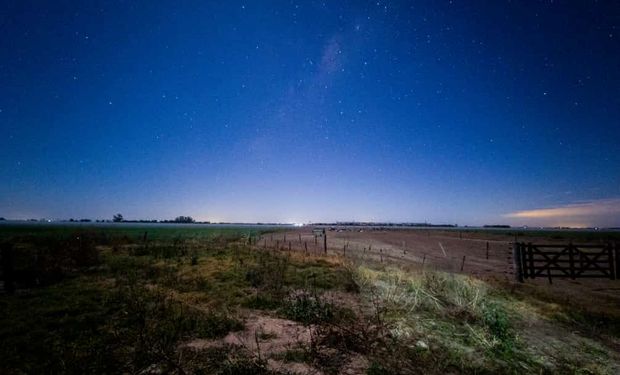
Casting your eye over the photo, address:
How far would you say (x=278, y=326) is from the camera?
25.2ft

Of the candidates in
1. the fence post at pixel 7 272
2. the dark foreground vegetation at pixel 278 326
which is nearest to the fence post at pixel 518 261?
the dark foreground vegetation at pixel 278 326

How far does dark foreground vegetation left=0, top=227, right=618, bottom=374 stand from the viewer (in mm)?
5574

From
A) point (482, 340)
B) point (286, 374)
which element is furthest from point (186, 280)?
point (482, 340)

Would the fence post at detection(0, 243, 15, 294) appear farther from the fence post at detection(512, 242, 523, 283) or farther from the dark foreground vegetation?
the fence post at detection(512, 242, 523, 283)

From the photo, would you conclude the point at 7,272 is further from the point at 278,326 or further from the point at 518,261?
the point at 518,261

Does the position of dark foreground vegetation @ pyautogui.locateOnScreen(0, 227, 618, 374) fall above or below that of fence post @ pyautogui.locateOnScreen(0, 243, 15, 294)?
below

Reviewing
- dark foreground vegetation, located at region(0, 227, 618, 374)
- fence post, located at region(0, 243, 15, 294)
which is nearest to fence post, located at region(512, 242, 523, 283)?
dark foreground vegetation, located at region(0, 227, 618, 374)

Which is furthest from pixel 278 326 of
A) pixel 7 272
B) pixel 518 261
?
pixel 518 261

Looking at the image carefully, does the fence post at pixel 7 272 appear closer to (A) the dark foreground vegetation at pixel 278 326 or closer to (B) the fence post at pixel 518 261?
(A) the dark foreground vegetation at pixel 278 326

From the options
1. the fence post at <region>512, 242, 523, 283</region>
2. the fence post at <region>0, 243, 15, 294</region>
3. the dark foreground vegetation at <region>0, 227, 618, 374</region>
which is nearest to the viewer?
the dark foreground vegetation at <region>0, 227, 618, 374</region>

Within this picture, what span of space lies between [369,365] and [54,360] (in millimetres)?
5913

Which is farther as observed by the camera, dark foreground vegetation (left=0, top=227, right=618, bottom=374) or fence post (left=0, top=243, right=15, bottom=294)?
fence post (left=0, top=243, right=15, bottom=294)

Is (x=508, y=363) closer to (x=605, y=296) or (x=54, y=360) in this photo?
(x=54, y=360)

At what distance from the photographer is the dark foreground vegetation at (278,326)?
5.57 m
